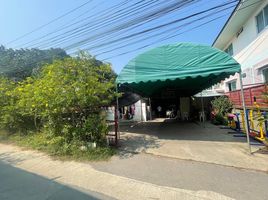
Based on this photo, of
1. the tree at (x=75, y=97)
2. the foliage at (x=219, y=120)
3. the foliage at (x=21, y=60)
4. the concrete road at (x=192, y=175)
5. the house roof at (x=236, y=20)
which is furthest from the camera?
the foliage at (x=21, y=60)

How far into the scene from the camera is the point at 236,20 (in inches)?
505

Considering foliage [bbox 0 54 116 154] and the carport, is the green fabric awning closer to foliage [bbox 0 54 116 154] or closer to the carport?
the carport

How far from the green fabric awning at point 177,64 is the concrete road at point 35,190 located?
4.26 metres

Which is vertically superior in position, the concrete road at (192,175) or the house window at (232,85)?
the house window at (232,85)

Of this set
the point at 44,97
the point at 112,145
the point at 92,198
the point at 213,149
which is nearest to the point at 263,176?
the point at 213,149

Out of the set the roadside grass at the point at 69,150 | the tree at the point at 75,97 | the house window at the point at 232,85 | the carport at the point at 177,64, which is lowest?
the roadside grass at the point at 69,150

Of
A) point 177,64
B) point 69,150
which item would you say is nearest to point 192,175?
point 177,64

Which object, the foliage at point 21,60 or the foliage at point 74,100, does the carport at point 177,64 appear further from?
the foliage at point 21,60

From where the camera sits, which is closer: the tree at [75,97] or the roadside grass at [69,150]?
the roadside grass at [69,150]

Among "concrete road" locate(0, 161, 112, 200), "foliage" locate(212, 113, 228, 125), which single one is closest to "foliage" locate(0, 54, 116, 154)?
"concrete road" locate(0, 161, 112, 200)

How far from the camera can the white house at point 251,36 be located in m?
10.5

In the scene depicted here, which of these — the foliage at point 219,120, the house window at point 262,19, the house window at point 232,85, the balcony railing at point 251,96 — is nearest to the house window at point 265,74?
the balcony railing at point 251,96

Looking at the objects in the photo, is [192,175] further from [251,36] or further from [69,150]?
[251,36]

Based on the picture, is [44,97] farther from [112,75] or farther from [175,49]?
[175,49]
